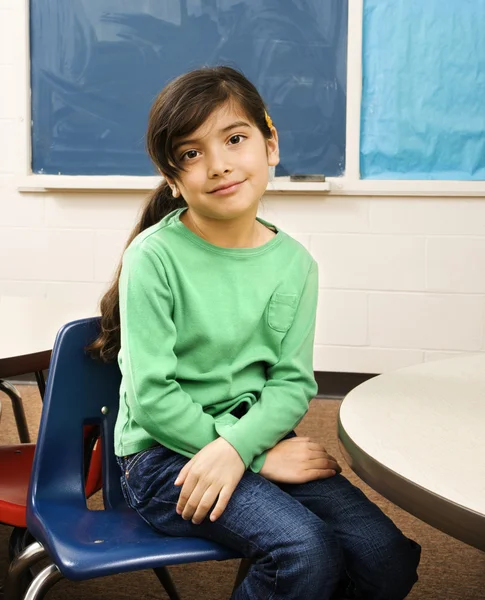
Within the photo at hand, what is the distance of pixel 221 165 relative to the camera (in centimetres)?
131

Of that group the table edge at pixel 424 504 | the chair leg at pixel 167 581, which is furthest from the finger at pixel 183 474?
the chair leg at pixel 167 581

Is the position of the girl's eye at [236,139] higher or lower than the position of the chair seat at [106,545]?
higher

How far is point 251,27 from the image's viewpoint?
3402 millimetres

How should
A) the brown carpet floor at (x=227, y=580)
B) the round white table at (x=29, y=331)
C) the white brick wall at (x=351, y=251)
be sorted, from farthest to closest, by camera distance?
the white brick wall at (x=351, y=251), the brown carpet floor at (x=227, y=580), the round white table at (x=29, y=331)

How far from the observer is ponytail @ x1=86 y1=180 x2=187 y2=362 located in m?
1.35

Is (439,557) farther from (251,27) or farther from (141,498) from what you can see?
(251,27)

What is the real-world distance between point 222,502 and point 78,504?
272 mm

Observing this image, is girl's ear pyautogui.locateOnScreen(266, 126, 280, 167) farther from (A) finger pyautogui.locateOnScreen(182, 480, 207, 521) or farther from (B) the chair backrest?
(A) finger pyautogui.locateOnScreen(182, 480, 207, 521)

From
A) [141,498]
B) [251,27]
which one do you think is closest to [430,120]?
[251,27]

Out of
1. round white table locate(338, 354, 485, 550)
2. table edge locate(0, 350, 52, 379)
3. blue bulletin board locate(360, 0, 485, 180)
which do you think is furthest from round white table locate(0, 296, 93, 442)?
blue bulletin board locate(360, 0, 485, 180)

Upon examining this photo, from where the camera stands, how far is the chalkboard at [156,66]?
3391 millimetres

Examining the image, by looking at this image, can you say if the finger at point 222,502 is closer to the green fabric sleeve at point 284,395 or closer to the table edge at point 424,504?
the green fabric sleeve at point 284,395

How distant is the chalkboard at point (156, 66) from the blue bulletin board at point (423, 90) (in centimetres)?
13

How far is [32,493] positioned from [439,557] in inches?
48.1
